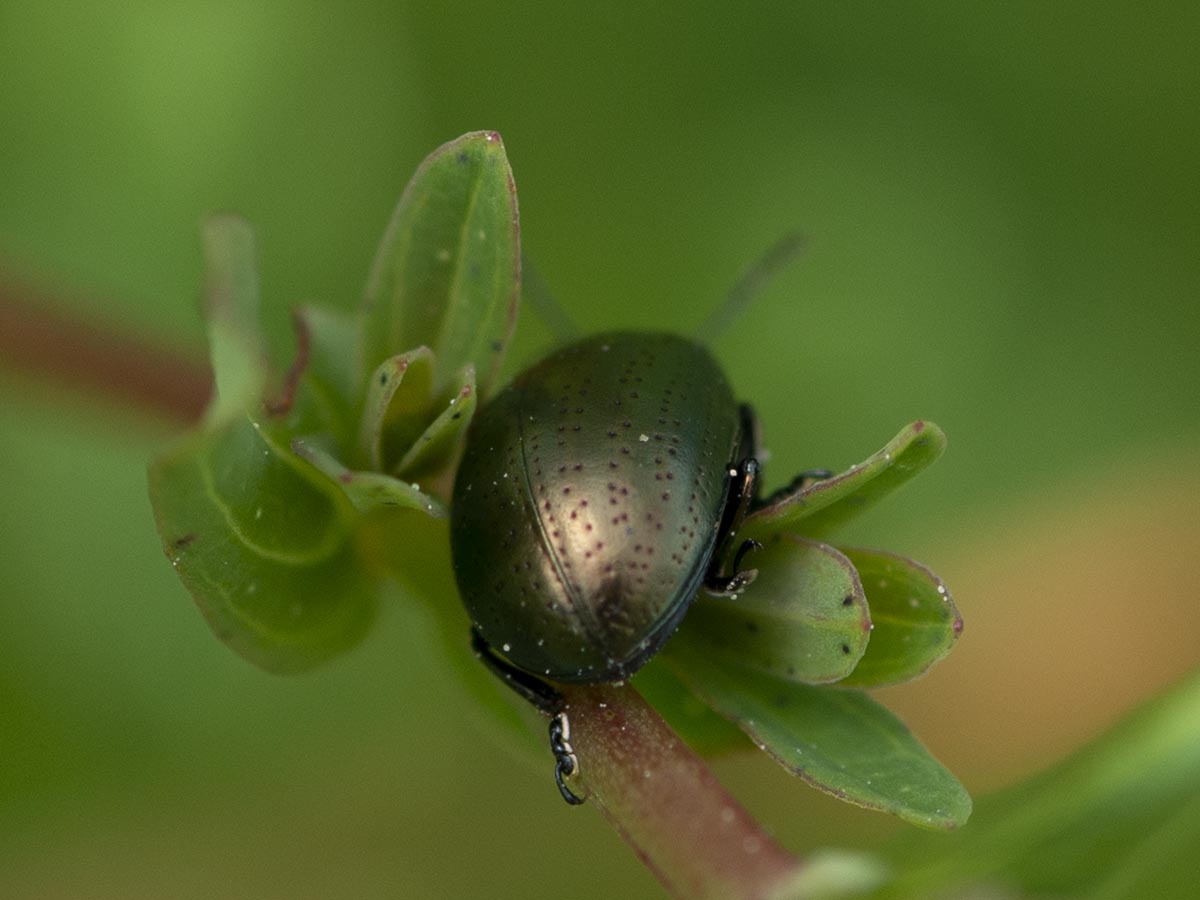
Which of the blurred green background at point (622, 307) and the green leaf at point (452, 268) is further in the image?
the blurred green background at point (622, 307)

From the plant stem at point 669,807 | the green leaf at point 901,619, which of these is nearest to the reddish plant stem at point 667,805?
the plant stem at point 669,807

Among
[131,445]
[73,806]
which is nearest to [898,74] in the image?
[131,445]

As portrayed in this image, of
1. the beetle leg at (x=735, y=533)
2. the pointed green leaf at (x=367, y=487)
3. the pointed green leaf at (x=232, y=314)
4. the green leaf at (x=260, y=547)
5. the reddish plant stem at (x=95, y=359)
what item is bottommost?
the reddish plant stem at (x=95, y=359)

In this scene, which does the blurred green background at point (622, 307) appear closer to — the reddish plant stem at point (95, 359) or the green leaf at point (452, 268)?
the reddish plant stem at point (95, 359)

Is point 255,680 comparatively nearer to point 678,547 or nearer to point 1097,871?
point 678,547

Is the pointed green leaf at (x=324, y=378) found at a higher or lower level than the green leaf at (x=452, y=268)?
lower

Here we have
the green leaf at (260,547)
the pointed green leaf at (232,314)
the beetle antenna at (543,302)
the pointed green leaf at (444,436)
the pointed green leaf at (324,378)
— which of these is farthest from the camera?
the beetle antenna at (543,302)

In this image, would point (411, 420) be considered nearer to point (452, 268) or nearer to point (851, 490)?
point (452, 268)

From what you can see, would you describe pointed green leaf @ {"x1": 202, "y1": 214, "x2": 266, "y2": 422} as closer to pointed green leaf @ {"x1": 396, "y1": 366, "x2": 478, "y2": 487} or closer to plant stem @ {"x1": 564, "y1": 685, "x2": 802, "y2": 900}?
pointed green leaf @ {"x1": 396, "y1": 366, "x2": 478, "y2": 487}
